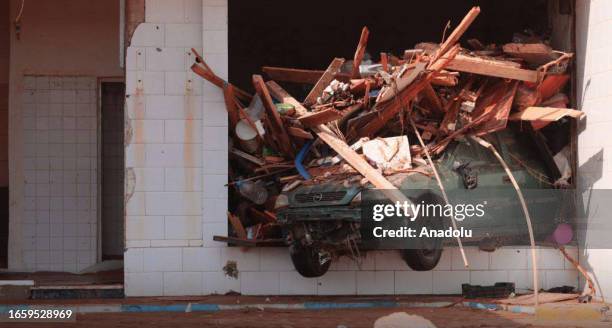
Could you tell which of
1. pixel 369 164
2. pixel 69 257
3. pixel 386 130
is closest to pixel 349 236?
pixel 369 164

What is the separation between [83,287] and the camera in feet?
45.0

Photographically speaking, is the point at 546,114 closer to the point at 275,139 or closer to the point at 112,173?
the point at 275,139

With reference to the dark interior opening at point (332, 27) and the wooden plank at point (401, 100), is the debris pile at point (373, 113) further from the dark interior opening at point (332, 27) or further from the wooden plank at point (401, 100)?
the dark interior opening at point (332, 27)

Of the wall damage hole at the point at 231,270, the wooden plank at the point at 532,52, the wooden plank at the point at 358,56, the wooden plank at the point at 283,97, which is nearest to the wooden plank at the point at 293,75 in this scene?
the wooden plank at the point at 283,97

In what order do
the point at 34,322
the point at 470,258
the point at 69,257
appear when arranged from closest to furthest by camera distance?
the point at 34,322
the point at 470,258
the point at 69,257

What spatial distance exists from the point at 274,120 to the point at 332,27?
4.28 m

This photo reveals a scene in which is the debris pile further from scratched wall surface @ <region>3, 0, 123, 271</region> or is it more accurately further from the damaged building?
scratched wall surface @ <region>3, 0, 123, 271</region>

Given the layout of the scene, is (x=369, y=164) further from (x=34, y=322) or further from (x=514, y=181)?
(x=34, y=322)

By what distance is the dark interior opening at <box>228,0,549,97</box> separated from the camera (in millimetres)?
16844

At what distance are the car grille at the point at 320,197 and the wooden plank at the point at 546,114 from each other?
2.98 meters

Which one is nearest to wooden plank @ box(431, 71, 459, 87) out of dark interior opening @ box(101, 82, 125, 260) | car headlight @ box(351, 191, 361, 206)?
car headlight @ box(351, 191, 361, 206)

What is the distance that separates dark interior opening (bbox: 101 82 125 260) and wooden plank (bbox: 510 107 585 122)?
663 centimetres

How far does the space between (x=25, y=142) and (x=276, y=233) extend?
4.99 metres

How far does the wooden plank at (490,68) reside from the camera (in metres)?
13.4
